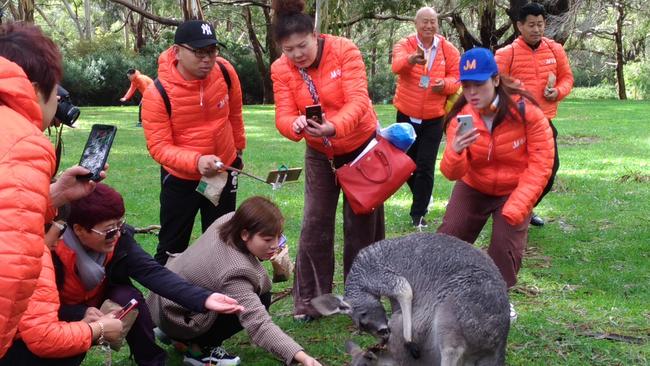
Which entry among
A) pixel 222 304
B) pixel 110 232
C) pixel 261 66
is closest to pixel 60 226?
pixel 110 232

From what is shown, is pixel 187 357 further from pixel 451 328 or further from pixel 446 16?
pixel 446 16

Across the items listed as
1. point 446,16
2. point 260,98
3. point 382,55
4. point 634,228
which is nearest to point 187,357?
point 634,228

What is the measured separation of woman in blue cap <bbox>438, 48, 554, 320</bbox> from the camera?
4973 mm

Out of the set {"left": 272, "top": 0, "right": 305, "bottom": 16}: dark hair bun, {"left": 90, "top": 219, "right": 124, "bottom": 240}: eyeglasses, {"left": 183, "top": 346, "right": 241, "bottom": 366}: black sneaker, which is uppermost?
{"left": 272, "top": 0, "right": 305, "bottom": 16}: dark hair bun

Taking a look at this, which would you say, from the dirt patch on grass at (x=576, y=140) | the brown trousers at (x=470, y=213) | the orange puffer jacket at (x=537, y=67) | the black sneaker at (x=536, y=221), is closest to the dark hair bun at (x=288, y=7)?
the brown trousers at (x=470, y=213)

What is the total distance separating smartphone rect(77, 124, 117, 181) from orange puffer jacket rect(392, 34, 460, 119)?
5.21m

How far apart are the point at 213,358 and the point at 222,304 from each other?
84 cm

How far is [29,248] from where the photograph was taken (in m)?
2.23

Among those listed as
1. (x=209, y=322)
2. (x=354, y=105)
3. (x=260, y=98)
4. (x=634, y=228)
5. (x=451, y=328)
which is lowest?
(x=260, y=98)

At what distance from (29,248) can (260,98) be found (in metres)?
33.3

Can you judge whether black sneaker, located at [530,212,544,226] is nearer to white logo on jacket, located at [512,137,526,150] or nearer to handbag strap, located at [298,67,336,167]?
white logo on jacket, located at [512,137,526,150]

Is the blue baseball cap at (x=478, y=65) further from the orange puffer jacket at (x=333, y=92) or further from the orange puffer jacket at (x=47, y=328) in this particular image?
the orange puffer jacket at (x=47, y=328)

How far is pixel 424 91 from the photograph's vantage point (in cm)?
862

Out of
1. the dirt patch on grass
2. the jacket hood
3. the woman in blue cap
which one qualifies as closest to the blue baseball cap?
the woman in blue cap
